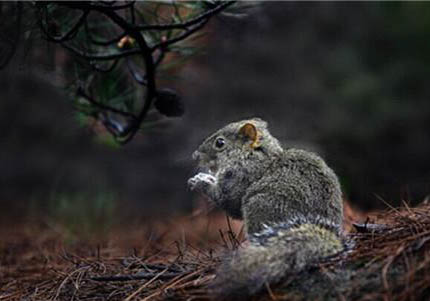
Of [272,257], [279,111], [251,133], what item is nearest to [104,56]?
[251,133]

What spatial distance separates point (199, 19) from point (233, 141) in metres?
0.54

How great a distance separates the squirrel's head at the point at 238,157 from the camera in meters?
2.84

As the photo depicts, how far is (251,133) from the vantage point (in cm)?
289

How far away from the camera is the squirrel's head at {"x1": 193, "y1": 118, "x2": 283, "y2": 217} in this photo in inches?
112

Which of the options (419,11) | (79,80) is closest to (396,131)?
(419,11)

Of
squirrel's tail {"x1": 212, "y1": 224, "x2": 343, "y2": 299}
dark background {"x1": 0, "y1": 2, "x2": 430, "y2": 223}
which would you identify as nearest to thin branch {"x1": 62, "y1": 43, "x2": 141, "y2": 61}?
squirrel's tail {"x1": 212, "y1": 224, "x2": 343, "y2": 299}

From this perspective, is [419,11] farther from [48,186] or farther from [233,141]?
A: [233,141]

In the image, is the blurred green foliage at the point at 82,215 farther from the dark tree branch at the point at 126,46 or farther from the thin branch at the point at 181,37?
the thin branch at the point at 181,37

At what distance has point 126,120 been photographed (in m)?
4.02

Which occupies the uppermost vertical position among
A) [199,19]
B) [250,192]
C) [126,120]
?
[199,19]

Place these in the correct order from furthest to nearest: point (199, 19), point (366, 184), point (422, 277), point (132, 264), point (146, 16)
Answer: point (366, 184), point (146, 16), point (199, 19), point (132, 264), point (422, 277)

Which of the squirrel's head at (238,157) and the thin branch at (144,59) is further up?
the thin branch at (144,59)

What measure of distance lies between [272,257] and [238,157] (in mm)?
807

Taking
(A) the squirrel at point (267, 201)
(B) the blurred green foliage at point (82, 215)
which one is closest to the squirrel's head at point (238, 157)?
(A) the squirrel at point (267, 201)
